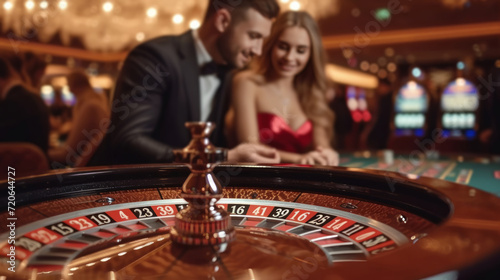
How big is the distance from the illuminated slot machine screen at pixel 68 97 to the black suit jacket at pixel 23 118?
0.96 m

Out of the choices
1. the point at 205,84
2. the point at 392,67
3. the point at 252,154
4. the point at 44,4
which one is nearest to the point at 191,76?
the point at 205,84

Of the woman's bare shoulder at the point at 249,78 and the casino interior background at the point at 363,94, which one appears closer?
the casino interior background at the point at 363,94

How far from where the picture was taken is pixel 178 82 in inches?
77.3

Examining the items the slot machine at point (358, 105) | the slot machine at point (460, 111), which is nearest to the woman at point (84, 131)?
the slot machine at point (460, 111)

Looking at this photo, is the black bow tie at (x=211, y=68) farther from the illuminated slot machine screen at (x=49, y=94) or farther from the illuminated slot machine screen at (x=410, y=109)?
the illuminated slot machine screen at (x=410, y=109)

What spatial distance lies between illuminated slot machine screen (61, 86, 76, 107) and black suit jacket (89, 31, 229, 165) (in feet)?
7.25

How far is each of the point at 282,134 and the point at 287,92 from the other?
10.9 inches

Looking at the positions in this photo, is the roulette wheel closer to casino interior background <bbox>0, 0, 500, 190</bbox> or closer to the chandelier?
casino interior background <bbox>0, 0, 500, 190</bbox>

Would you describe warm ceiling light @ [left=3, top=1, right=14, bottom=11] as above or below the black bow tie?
above

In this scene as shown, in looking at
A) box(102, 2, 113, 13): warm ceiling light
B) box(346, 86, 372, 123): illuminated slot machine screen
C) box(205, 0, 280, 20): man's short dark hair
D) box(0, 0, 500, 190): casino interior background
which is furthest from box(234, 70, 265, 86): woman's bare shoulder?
box(346, 86, 372, 123): illuminated slot machine screen

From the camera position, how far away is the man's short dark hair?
224 cm

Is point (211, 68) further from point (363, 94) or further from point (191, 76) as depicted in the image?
point (363, 94)

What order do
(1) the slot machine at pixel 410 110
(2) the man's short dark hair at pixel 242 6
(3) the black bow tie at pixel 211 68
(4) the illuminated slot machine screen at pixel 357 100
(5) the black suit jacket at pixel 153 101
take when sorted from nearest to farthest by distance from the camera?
(5) the black suit jacket at pixel 153 101, (3) the black bow tie at pixel 211 68, (2) the man's short dark hair at pixel 242 6, (1) the slot machine at pixel 410 110, (4) the illuminated slot machine screen at pixel 357 100

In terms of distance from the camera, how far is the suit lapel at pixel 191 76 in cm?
200
